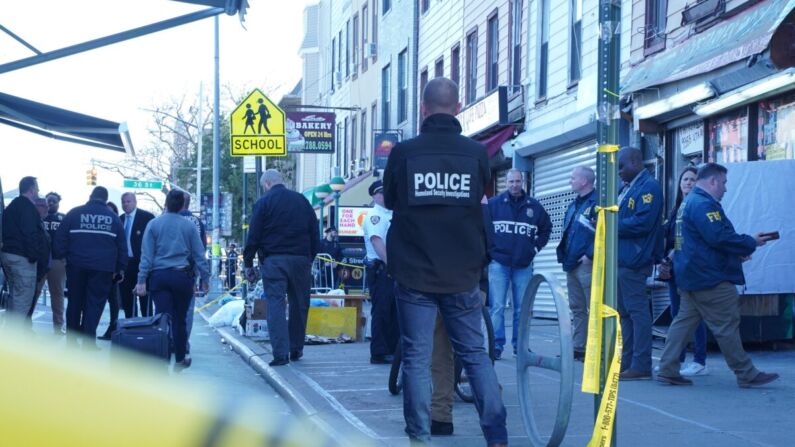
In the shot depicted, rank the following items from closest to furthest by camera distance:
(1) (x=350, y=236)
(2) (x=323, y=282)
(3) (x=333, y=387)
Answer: (3) (x=333, y=387) → (2) (x=323, y=282) → (1) (x=350, y=236)

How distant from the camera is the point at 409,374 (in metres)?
5.79

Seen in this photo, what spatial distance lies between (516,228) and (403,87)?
2321 centimetres

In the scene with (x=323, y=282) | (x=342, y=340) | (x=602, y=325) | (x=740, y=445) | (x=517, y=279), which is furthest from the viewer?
(x=323, y=282)

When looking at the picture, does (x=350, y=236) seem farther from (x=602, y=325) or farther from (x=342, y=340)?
(x=602, y=325)

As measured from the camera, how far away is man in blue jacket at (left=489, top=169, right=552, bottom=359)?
11.2m

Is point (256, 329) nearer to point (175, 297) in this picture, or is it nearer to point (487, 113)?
point (175, 297)

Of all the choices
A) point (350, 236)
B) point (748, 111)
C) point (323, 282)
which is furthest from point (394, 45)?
point (748, 111)

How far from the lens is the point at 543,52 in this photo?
2088cm

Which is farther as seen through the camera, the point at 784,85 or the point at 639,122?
the point at 639,122

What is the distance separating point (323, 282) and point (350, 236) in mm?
7110

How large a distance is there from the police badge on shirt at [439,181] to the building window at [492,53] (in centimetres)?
1849

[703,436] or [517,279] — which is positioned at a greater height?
[517,279]

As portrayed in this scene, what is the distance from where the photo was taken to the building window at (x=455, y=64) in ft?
90.0

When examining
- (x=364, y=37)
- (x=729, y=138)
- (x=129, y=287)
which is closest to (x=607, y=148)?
(x=729, y=138)
